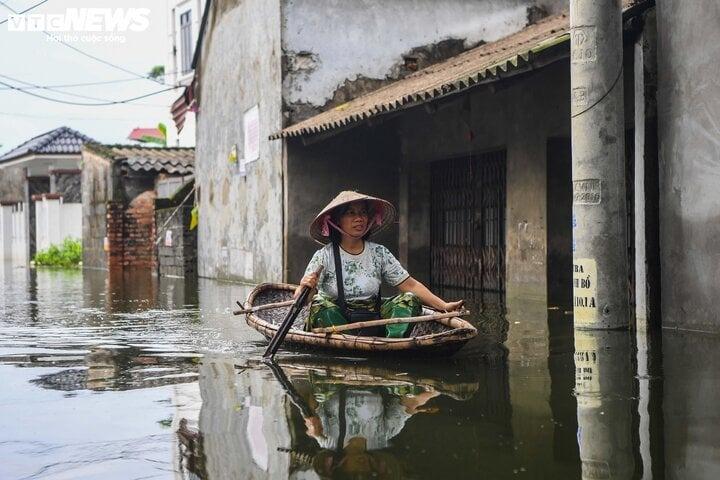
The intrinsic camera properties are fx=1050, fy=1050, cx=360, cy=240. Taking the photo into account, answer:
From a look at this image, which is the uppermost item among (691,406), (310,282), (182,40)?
(182,40)

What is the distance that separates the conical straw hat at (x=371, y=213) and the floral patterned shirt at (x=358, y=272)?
0.45ft

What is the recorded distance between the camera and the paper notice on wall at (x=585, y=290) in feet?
29.8

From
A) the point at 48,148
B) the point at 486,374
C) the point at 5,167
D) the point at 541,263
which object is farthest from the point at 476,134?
the point at 5,167

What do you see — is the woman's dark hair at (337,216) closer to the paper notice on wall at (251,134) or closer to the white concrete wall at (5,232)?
the paper notice on wall at (251,134)

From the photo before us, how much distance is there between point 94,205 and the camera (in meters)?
29.6

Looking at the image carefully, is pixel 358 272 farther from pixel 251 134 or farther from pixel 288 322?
pixel 251 134

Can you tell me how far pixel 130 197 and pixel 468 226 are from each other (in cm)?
1459

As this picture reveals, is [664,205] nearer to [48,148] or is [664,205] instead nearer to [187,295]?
[187,295]

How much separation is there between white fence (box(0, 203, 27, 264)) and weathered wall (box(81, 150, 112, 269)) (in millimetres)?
8523

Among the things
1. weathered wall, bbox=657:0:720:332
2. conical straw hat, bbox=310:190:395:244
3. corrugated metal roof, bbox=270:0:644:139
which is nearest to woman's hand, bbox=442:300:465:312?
conical straw hat, bbox=310:190:395:244

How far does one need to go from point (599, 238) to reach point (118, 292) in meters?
10.5

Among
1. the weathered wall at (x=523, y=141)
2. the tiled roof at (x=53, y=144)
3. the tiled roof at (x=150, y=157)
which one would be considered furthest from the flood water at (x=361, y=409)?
the tiled roof at (x=53, y=144)

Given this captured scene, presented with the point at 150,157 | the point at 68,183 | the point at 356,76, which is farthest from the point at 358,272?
the point at 68,183

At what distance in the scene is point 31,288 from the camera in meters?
19.3
